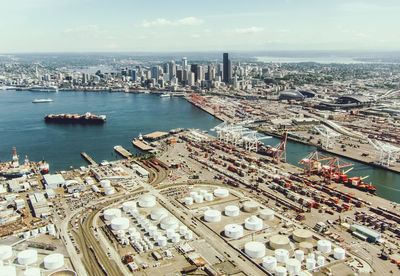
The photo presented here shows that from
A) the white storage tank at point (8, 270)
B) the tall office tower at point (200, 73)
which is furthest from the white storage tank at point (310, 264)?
the tall office tower at point (200, 73)

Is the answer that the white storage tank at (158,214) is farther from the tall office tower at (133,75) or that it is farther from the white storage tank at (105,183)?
the tall office tower at (133,75)

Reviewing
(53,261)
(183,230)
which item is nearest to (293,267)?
(183,230)

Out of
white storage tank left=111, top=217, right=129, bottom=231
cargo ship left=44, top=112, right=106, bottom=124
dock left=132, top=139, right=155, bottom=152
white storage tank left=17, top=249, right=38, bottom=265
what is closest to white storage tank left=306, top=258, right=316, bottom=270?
white storage tank left=111, top=217, right=129, bottom=231

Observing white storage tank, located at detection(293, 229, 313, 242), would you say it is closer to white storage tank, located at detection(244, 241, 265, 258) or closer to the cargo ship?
white storage tank, located at detection(244, 241, 265, 258)

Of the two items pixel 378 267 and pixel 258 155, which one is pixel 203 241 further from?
pixel 258 155

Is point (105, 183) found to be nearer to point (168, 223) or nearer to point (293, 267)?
point (168, 223)

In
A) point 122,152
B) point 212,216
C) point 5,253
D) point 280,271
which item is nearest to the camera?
point 280,271

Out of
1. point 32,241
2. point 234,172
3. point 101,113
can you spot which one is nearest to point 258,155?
point 234,172
